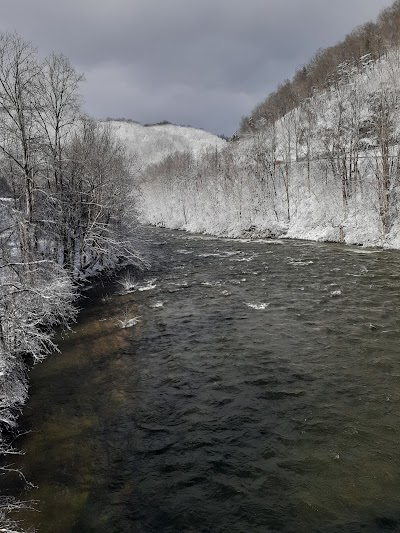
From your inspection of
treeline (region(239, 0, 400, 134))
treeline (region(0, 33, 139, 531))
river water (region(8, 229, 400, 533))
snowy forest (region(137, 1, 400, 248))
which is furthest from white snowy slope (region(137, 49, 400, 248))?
river water (region(8, 229, 400, 533))


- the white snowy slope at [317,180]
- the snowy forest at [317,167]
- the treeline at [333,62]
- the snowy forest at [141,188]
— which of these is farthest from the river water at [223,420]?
the treeline at [333,62]

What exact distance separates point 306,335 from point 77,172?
1774 centimetres

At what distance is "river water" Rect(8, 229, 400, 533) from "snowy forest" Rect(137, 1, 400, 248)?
20382 mm

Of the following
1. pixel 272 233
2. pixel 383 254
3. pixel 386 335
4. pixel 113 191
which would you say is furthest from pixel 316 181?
pixel 386 335

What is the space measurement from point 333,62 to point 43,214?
87815mm

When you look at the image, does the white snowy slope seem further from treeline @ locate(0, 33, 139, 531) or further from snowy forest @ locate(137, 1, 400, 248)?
treeline @ locate(0, 33, 139, 531)

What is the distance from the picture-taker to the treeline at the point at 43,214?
10.3 m

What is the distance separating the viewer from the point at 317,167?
52625 mm

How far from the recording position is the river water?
20.7 feet

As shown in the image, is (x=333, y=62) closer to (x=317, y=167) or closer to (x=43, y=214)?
(x=317, y=167)

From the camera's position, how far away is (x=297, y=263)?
26094 mm

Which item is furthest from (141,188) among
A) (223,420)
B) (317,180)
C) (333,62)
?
A: (333,62)

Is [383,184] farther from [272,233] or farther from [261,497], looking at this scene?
[261,497]

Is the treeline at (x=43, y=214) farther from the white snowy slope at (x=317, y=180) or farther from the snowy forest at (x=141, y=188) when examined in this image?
the white snowy slope at (x=317, y=180)
